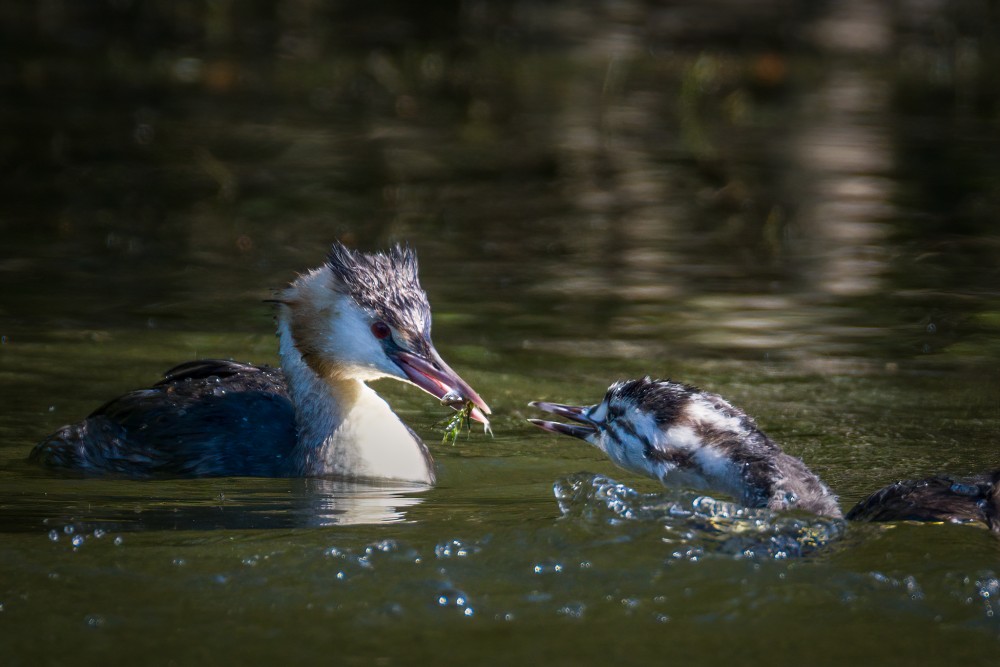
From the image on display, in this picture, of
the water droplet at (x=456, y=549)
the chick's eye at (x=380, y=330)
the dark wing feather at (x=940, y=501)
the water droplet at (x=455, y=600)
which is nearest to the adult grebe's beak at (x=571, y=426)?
the chick's eye at (x=380, y=330)

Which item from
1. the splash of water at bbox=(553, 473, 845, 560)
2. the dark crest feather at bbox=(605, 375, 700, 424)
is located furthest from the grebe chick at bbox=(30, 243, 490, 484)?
the splash of water at bbox=(553, 473, 845, 560)

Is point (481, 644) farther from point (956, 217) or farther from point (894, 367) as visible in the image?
point (956, 217)

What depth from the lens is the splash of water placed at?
21.6 feet

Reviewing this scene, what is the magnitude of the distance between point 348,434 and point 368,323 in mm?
598

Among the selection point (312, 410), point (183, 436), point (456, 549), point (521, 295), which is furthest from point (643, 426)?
point (521, 295)

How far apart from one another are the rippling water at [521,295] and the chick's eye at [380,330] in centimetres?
80

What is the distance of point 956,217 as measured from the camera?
14.8 m

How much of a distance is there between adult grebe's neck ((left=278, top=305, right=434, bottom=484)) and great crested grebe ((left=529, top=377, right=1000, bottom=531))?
0.87 m

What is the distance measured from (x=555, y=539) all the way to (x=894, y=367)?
14.2 feet

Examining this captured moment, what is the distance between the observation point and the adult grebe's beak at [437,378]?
7898mm

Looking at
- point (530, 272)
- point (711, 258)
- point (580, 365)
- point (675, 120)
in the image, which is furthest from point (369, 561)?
point (675, 120)

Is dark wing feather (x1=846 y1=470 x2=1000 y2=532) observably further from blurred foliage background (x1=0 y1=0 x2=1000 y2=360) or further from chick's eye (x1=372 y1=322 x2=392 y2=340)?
blurred foliage background (x1=0 y1=0 x2=1000 y2=360)

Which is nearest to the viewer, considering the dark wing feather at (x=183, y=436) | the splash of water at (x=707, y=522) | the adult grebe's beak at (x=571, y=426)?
the splash of water at (x=707, y=522)

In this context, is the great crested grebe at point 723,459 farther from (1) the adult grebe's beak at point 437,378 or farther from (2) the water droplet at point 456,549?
(2) the water droplet at point 456,549
